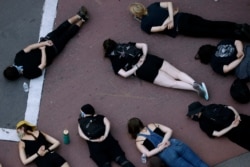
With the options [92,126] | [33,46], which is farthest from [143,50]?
[33,46]

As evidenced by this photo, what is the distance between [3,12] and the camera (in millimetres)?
13047

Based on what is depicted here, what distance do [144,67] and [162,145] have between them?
1461mm

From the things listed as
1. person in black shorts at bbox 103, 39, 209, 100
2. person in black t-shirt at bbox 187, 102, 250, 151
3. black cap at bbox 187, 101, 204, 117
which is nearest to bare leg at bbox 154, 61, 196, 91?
person in black shorts at bbox 103, 39, 209, 100

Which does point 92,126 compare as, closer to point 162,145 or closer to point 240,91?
point 162,145

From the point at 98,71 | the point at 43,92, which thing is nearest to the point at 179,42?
the point at 98,71

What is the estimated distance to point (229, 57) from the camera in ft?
38.5

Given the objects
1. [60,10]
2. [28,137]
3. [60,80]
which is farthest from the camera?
[60,10]

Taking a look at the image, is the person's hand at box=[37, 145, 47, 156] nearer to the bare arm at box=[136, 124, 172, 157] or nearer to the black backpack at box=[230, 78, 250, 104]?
the bare arm at box=[136, 124, 172, 157]

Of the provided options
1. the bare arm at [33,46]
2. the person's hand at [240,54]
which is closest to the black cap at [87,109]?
Answer: the bare arm at [33,46]

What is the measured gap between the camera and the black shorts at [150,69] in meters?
11.9

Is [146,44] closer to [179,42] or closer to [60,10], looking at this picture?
[179,42]

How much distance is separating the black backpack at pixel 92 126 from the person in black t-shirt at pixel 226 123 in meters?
1.59

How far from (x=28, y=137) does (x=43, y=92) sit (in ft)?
3.20

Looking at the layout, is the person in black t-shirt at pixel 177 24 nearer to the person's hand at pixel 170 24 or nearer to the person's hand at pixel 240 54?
the person's hand at pixel 170 24
